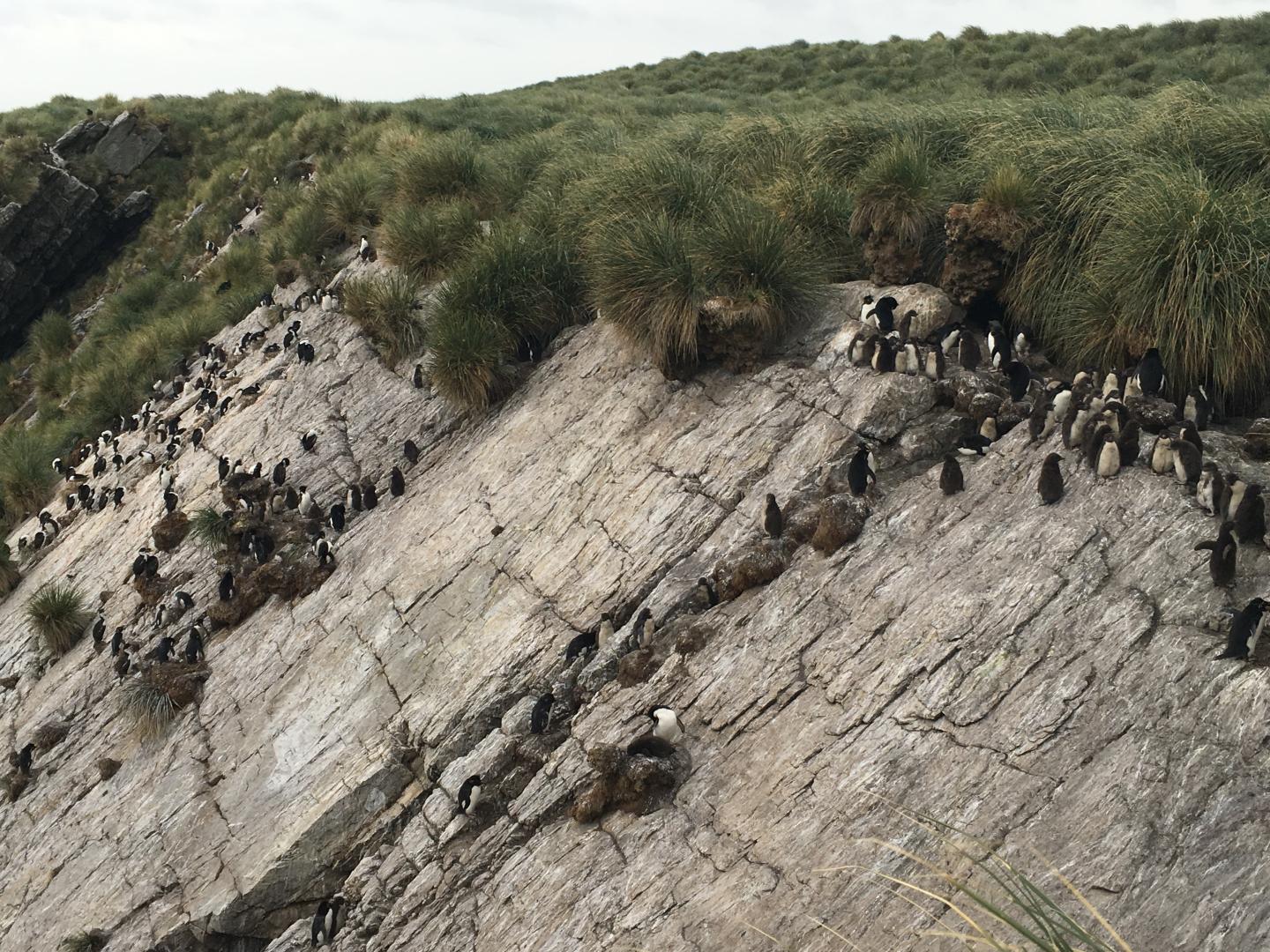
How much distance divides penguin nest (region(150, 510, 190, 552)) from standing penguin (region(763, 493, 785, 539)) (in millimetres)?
9102

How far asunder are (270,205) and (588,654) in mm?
17769

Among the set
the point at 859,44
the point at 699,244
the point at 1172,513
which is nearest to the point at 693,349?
the point at 699,244

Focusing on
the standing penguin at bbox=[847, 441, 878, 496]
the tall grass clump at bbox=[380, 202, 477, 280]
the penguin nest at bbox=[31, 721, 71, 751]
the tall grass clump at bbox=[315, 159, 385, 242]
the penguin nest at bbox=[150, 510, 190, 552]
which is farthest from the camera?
the tall grass clump at bbox=[315, 159, 385, 242]

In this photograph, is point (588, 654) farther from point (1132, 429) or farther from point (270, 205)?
point (270, 205)

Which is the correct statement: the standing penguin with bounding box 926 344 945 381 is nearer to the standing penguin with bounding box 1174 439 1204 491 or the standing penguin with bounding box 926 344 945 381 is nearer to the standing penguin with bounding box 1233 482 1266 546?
the standing penguin with bounding box 1174 439 1204 491

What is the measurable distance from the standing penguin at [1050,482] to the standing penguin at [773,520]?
221 centimetres

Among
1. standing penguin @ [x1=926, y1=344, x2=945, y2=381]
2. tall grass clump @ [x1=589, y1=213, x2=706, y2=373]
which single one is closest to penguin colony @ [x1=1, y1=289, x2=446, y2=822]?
tall grass clump @ [x1=589, y1=213, x2=706, y2=373]

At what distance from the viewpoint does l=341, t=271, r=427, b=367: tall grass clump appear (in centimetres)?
1453

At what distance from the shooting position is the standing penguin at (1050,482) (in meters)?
7.65

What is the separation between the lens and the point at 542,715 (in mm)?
8750

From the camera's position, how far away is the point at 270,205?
904 inches

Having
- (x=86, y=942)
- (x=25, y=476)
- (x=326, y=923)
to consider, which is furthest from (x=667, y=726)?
(x=25, y=476)

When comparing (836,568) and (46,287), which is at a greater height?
(46,287)

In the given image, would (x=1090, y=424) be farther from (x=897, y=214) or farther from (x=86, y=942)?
(x=86, y=942)
